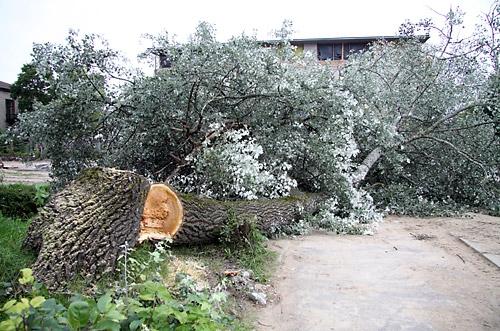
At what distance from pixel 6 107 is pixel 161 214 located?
33.4m

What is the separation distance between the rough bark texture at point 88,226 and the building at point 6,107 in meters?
31.9

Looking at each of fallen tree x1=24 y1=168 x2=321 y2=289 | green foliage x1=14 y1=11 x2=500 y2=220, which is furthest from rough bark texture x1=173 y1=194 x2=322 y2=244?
green foliage x1=14 y1=11 x2=500 y2=220

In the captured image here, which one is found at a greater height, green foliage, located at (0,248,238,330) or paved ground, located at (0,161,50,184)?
green foliage, located at (0,248,238,330)

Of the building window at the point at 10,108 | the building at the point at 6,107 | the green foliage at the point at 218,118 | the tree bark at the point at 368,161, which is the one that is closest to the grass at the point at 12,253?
the green foliage at the point at 218,118

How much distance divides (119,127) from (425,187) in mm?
6006

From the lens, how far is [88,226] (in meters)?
3.17

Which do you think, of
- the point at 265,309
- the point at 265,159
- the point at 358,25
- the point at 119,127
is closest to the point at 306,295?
the point at 265,309

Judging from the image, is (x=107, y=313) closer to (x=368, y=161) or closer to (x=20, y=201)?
(x=20, y=201)

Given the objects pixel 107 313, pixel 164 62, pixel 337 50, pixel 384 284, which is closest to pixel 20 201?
pixel 164 62

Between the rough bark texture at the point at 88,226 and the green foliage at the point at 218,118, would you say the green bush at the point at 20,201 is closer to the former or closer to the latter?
the green foliage at the point at 218,118

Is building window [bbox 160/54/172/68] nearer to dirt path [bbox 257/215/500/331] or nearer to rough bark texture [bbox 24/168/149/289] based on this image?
rough bark texture [bbox 24/168/149/289]

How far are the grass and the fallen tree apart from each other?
0.51ft

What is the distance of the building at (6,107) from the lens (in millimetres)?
31047

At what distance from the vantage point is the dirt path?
296 centimetres
